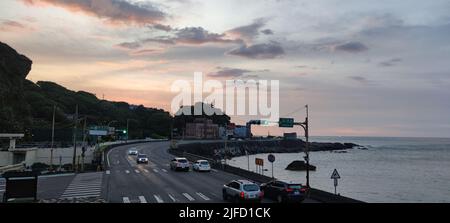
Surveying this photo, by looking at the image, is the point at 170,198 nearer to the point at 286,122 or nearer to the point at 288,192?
the point at 288,192

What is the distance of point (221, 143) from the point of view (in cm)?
19450

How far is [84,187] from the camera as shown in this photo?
134 ft

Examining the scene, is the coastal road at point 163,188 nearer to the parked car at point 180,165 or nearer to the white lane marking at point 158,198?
the white lane marking at point 158,198

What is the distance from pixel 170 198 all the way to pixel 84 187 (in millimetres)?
11954

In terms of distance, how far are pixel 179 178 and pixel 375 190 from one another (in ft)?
132

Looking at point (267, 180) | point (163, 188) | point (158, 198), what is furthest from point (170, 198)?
point (267, 180)

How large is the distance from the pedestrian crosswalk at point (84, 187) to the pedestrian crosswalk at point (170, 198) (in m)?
4.28

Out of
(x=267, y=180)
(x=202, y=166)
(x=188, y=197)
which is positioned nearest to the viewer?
(x=188, y=197)

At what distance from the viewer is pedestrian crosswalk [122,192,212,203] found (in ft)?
104

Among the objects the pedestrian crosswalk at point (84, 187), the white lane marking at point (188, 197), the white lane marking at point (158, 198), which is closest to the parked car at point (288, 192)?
the white lane marking at point (188, 197)

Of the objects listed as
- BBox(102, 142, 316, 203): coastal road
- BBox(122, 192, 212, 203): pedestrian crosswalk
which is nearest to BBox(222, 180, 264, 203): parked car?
BBox(102, 142, 316, 203): coastal road

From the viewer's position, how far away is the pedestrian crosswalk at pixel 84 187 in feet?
116
